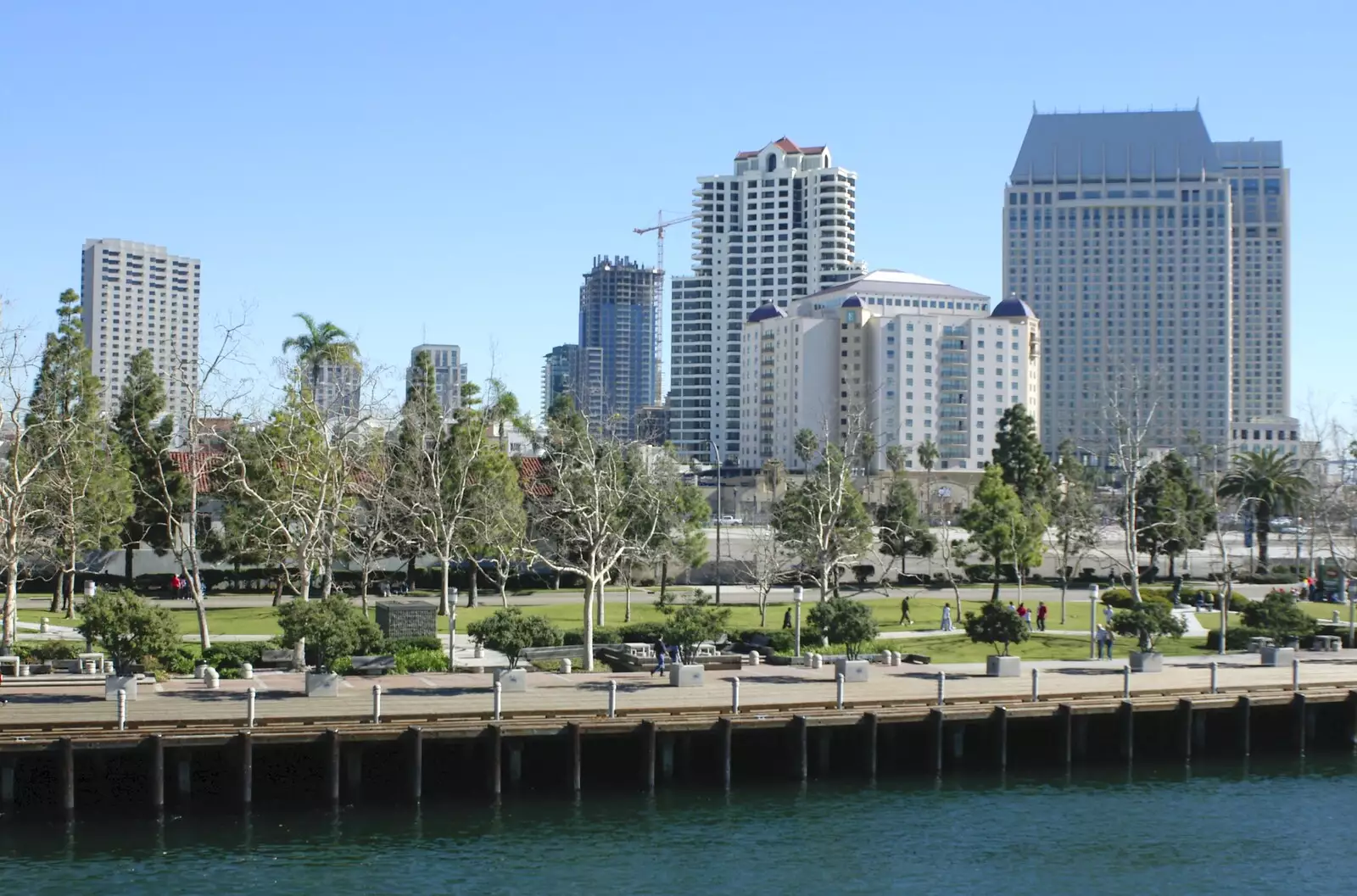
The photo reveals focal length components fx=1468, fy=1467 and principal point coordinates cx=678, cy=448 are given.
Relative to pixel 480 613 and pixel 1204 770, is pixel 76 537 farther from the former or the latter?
pixel 1204 770

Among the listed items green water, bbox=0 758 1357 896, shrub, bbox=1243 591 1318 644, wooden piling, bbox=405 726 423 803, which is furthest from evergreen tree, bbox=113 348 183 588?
shrub, bbox=1243 591 1318 644

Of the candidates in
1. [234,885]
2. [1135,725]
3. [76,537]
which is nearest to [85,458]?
[76,537]

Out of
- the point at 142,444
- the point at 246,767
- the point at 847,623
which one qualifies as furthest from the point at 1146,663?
the point at 142,444

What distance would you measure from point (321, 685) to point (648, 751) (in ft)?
35.6

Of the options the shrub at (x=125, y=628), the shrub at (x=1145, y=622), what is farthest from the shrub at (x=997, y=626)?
the shrub at (x=125, y=628)

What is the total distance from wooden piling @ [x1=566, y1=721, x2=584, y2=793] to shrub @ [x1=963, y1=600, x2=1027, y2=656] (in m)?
22.0

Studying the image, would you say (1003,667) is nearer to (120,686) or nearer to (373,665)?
(373,665)

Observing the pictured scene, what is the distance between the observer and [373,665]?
51.3 m

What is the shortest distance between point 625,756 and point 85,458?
3849 centimetres

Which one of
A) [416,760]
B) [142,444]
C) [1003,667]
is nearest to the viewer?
[416,760]

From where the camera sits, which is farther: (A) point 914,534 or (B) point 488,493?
(A) point 914,534

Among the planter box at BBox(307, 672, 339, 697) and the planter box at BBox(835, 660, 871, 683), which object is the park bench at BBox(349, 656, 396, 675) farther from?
the planter box at BBox(835, 660, 871, 683)

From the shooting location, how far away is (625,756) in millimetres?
43750

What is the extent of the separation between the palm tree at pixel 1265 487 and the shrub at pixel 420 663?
73915 millimetres
